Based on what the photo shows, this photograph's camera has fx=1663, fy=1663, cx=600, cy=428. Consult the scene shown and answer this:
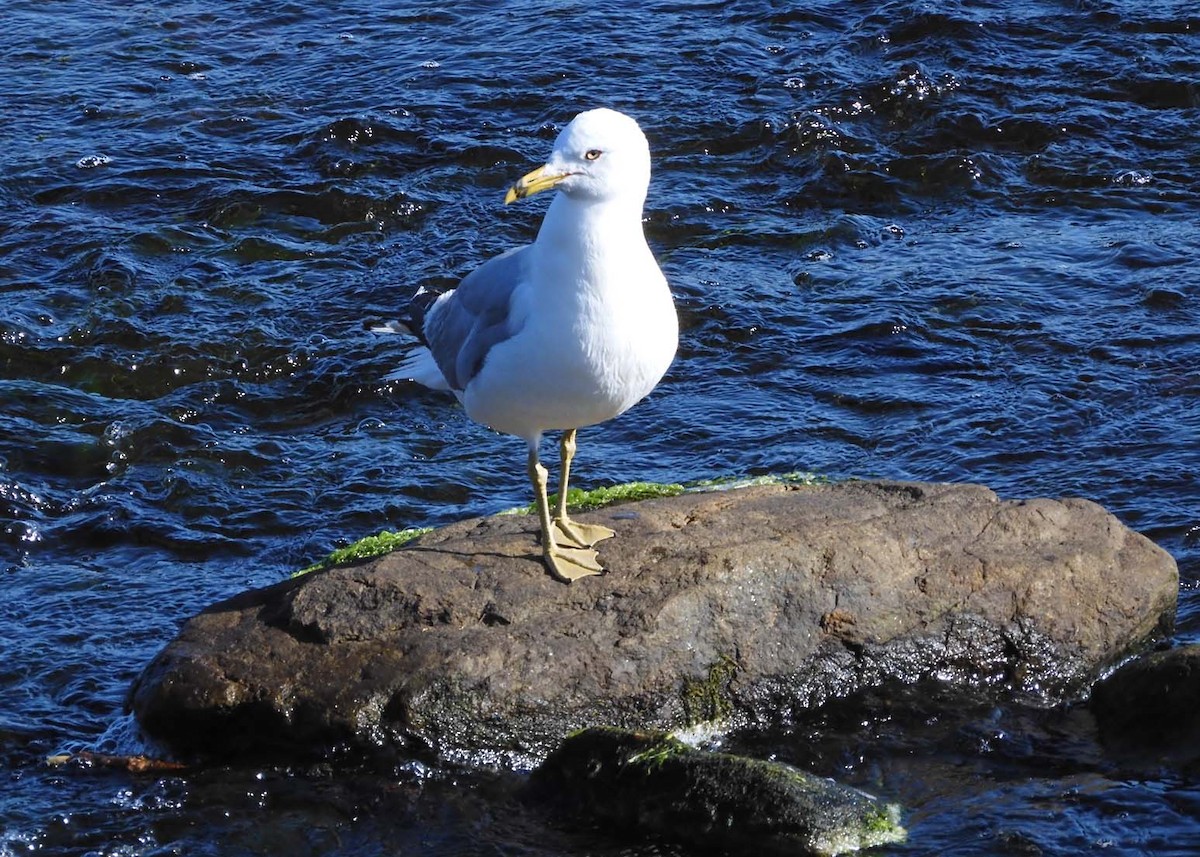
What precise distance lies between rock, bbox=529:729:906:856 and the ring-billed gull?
3.12 feet

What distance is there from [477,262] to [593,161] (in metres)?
5.33

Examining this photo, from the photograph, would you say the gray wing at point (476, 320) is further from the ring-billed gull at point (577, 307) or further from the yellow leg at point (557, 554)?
the yellow leg at point (557, 554)

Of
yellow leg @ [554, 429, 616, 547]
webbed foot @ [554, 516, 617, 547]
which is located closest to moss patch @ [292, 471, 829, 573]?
yellow leg @ [554, 429, 616, 547]

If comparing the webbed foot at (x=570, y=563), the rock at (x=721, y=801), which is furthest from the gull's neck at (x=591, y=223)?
the rock at (x=721, y=801)

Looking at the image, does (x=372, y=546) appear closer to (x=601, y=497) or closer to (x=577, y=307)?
(x=601, y=497)

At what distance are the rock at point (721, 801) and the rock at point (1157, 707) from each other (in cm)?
104

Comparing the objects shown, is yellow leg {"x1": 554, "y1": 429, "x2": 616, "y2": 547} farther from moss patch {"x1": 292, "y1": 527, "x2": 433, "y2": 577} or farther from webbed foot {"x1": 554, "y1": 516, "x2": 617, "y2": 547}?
moss patch {"x1": 292, "y1": 527, "x2": 433, "y2": 577}

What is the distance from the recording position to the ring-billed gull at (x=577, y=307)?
5.98 metres

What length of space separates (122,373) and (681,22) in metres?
6.64

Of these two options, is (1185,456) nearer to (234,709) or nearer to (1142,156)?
(1142,156)

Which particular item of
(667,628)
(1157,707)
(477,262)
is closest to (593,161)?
(667,628)

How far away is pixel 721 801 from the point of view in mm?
5613

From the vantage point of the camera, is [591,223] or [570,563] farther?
[570,563]

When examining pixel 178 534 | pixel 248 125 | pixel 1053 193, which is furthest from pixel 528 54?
pixel 178 534
